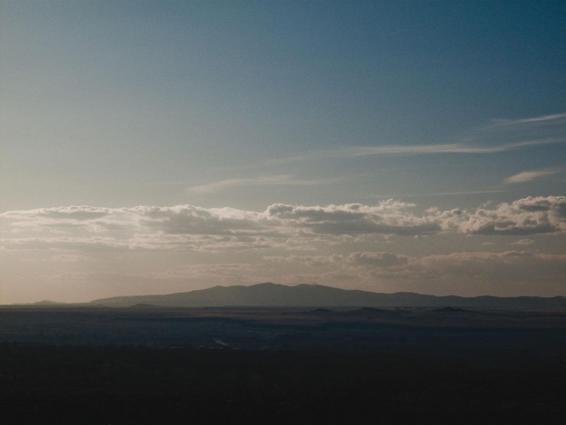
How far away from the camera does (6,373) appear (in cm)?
5022

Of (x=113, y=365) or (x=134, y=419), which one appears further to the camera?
(x=113, y=365)

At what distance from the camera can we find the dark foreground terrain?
36375 mm

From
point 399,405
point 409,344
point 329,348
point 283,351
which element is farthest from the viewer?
point 409,344

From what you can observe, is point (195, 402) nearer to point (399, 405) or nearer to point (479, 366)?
point (399, 405)

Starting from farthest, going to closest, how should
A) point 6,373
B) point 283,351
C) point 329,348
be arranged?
1. point 329,348
2. point 283,351
3. point 6,373

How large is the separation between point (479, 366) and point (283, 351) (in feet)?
67.6

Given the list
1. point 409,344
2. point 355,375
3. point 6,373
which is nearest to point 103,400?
point 6,373

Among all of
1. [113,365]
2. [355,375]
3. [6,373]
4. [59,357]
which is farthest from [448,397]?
[59,357]

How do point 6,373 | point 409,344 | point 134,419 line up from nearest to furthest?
point 134,419
point 6,373
point 409,344

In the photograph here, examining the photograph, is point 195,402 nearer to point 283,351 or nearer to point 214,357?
point 214,357

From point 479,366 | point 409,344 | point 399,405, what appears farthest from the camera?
point 409,344

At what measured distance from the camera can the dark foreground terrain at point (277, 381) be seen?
36.4 metres

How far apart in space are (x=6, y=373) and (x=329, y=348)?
36688mm

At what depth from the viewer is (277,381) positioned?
48281mm
